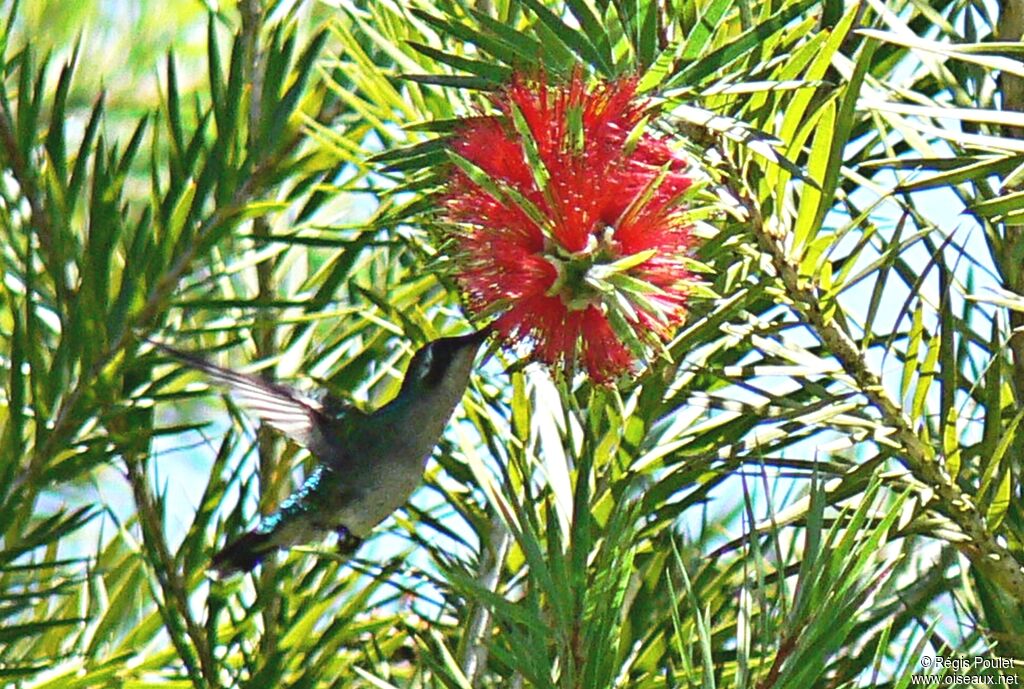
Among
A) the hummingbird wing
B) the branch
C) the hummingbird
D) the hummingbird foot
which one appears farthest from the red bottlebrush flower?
the hummingbird foot

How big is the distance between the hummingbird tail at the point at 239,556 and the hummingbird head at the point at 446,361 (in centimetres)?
15

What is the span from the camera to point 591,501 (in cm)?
72

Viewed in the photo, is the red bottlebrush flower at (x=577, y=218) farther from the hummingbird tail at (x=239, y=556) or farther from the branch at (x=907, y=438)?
the hummingbird tail at (x=239, y=556)

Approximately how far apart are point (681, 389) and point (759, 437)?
2.8 inches

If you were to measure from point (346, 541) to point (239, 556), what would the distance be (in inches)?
6.9

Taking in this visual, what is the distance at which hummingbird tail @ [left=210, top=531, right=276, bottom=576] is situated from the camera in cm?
98

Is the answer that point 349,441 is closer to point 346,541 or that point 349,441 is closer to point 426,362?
point 346,541

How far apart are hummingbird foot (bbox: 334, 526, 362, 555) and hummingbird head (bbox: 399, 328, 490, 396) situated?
0.20 meters

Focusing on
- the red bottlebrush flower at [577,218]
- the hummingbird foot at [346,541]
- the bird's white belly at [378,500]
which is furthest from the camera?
the hummingbird foot at [346,541]

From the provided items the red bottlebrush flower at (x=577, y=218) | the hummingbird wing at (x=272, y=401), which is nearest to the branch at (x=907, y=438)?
the red bottlebrush flower at (x=577, y=218)

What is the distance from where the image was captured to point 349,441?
1167mm

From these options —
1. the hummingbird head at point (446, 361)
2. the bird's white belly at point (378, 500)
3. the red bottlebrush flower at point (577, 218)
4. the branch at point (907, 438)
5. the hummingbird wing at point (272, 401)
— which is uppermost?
the hummingbird wing at point (272, 401)

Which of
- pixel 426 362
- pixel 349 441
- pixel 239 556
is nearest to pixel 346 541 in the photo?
pixel 349 441

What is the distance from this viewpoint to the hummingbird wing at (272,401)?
3.12ft
